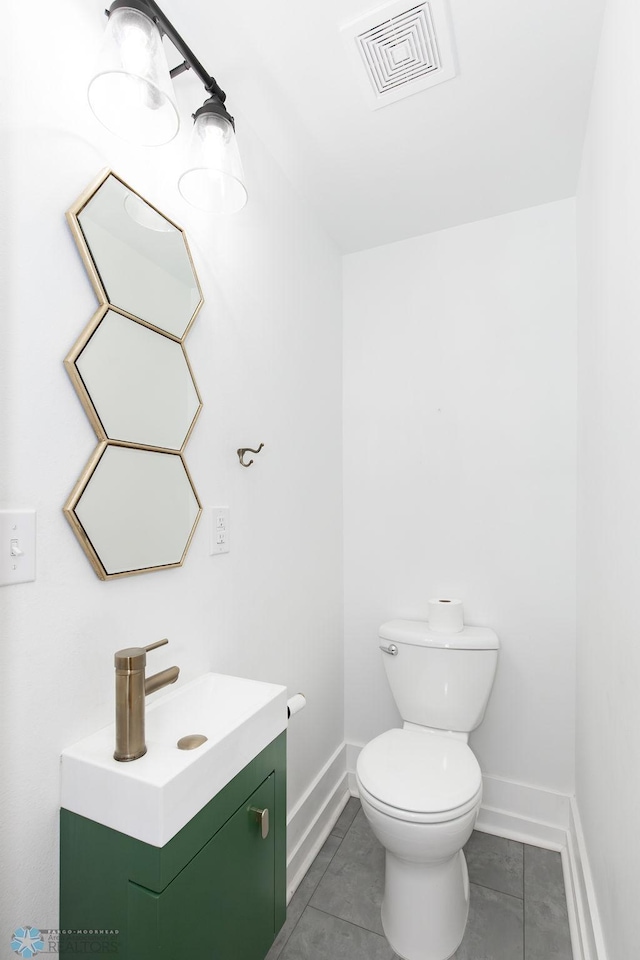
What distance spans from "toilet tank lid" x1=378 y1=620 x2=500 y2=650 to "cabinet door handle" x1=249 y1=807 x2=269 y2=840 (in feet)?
3.07

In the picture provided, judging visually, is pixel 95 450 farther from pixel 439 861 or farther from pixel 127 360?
pixel 439 861

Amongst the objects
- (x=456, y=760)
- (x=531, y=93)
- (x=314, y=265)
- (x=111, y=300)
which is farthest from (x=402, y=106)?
(x=456, y=760)

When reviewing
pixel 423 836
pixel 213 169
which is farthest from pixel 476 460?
pixel 213 169

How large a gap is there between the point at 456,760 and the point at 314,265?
6.06 feet

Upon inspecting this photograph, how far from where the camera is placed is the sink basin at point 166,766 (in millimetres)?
796

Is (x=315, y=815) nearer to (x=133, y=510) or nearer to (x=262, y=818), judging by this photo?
(x=262, y=818)

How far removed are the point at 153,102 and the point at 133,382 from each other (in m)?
0.53

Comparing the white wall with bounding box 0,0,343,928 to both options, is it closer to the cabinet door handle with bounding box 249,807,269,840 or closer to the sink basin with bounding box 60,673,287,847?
the sink basin with bounding box 60,673,287,847

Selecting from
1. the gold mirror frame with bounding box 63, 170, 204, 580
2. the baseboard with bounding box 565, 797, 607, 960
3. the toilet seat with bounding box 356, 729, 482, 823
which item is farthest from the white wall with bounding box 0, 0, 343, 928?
the baseboard with bounding box 565, 797, 607, 960

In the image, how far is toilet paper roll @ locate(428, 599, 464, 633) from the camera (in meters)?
1.89

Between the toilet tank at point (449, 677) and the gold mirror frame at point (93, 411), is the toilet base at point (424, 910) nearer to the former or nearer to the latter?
the toilet tank at point (449, 677)

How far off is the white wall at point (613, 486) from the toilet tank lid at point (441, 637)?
329 mm

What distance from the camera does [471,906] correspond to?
1.55m

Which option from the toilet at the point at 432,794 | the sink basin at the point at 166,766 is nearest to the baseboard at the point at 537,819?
the toilet at the point at 432,794
